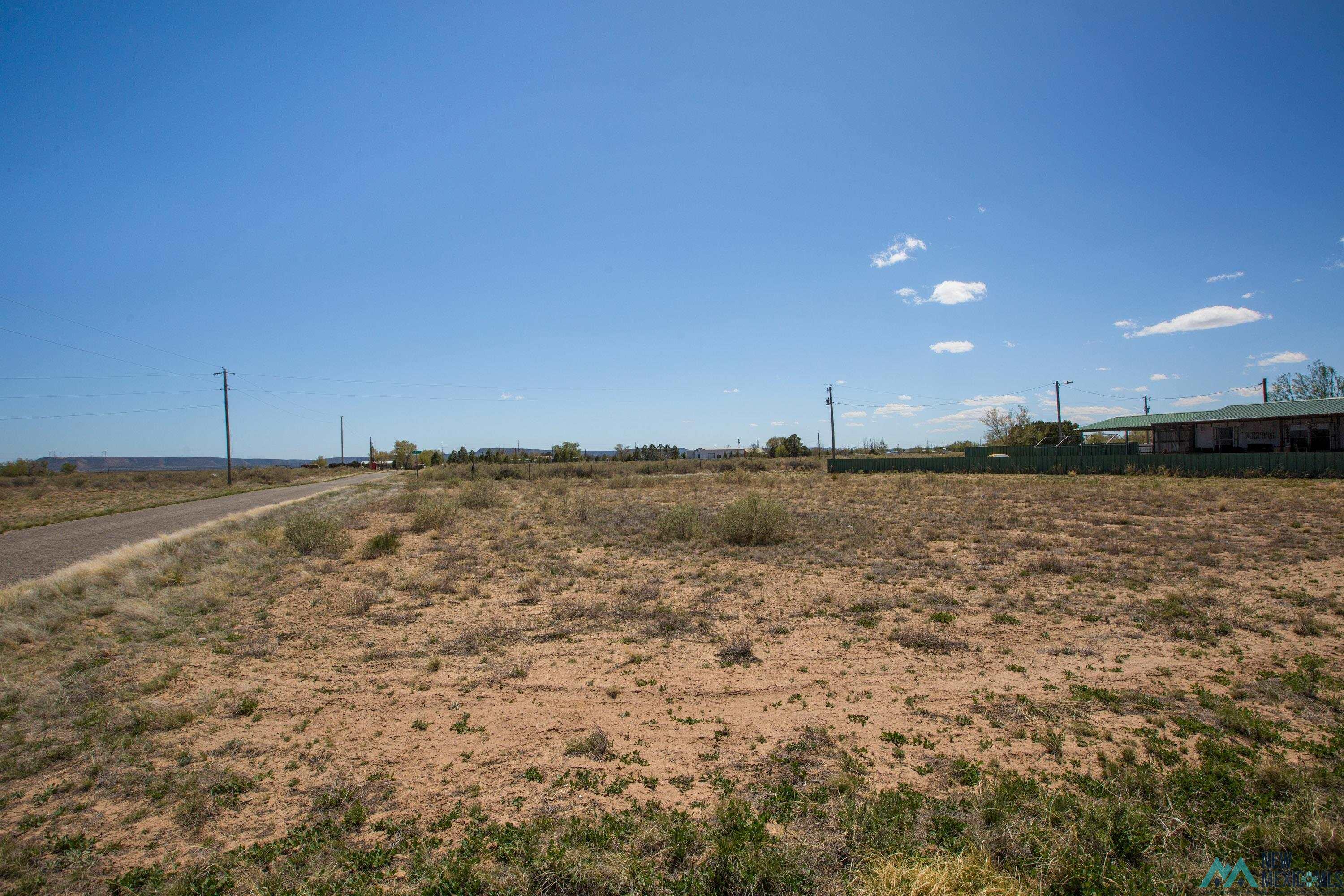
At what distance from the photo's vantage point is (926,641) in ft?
26.7

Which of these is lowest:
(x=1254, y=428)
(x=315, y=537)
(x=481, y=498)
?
(x=315, y=537)

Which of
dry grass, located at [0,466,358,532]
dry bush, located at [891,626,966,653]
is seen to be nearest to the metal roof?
dry bush, located at [891,626,966,653]

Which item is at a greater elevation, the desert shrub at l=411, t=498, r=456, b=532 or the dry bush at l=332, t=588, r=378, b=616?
the desert shrub at l=411, t=498, r=456, b=532

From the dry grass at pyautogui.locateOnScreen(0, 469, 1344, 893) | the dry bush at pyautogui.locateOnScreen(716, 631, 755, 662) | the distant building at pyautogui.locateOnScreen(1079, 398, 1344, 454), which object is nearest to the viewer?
the dry grass at pyautogui.locateOnScreen(0, 469, 1344, 893)

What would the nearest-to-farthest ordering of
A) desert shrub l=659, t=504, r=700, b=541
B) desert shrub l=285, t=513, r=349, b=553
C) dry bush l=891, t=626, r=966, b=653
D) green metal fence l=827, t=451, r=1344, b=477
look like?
dry bush l=891, t=626, r=966, b=653 < desert shrub l=285, t=513, r=349, b=553 < desert shrub l=659, t=504, r=700, b=541 < green metal fence l=827, t=451, r=1344, b=477

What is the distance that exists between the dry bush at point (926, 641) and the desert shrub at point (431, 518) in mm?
14891

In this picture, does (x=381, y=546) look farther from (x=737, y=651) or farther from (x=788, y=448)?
(x=788, y=448)

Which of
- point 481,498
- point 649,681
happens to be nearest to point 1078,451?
point 481,498

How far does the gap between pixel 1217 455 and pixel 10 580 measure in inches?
1898

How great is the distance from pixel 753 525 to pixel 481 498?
14257mm

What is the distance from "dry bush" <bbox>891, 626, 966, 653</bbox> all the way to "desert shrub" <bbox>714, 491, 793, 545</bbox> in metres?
7.54

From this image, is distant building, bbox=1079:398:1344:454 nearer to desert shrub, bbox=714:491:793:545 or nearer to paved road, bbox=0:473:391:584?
desert shrub, bbox=714:491:793:545

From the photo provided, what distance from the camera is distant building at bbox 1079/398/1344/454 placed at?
34688 millimetres

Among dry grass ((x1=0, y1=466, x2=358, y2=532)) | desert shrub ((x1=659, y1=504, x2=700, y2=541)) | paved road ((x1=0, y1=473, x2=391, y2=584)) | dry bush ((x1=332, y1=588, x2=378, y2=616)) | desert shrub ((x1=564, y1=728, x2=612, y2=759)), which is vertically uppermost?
dry grass ((x1=0, y1=466, x2=358, y2=532))
